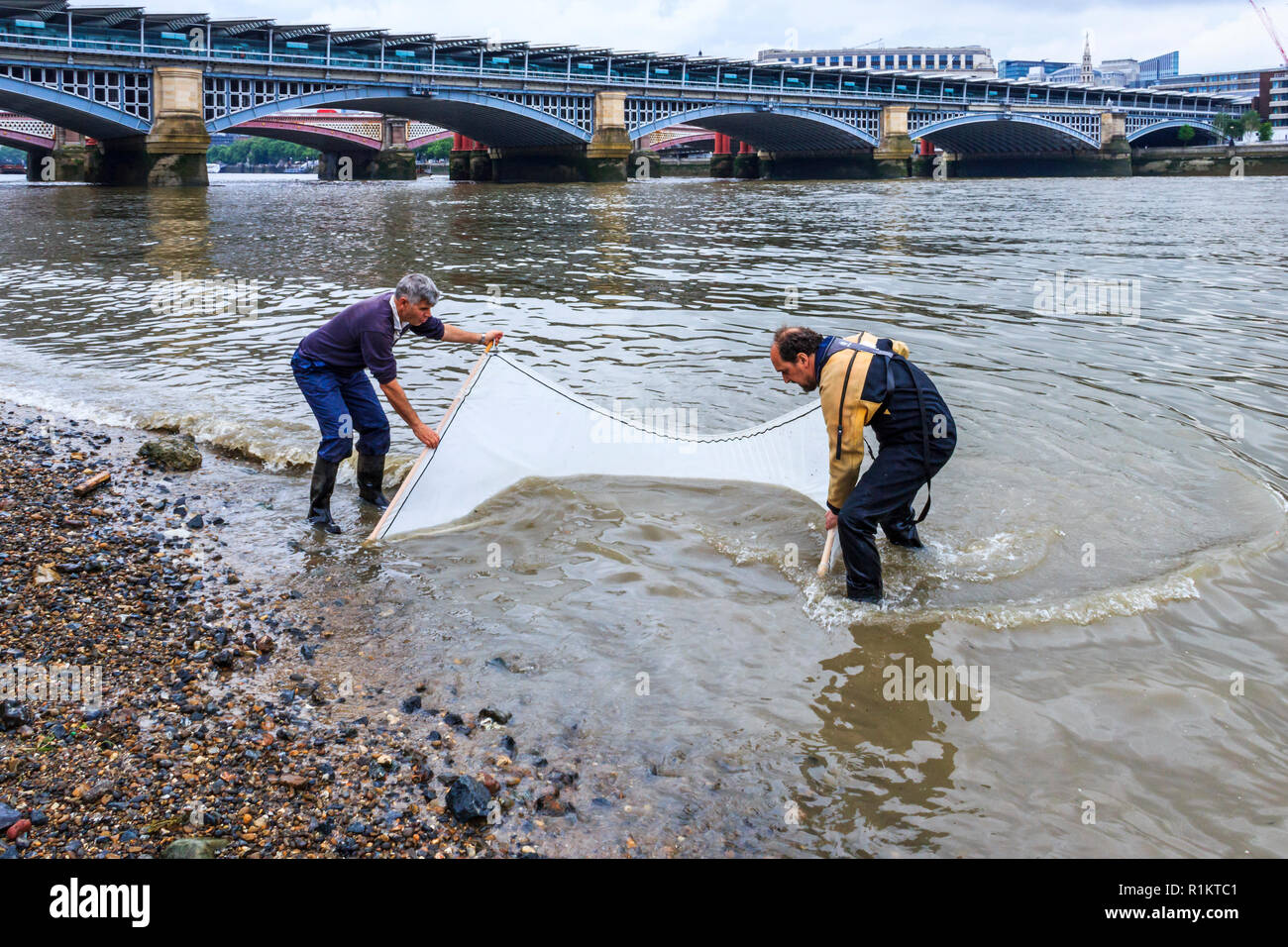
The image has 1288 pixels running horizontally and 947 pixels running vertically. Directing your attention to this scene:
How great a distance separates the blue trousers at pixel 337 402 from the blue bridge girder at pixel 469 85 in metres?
49.3

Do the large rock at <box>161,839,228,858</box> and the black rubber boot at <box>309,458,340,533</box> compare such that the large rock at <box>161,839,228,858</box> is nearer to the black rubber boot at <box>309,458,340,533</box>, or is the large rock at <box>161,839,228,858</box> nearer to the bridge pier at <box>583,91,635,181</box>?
the black rubber boot at <box>309,458,340,533</box>

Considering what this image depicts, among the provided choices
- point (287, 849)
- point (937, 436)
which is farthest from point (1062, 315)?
point (287, 849)

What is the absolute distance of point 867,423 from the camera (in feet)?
18.7

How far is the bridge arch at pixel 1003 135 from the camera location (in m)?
85.9

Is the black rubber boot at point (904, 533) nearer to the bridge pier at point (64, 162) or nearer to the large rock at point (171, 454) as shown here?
the large rock at point (171, 454)

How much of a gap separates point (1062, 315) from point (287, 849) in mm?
14242

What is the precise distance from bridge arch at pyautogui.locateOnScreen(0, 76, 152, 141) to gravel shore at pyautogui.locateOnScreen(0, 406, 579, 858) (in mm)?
50327

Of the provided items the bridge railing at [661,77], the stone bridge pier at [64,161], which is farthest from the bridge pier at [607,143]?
the stone bridge pier at [64,161]

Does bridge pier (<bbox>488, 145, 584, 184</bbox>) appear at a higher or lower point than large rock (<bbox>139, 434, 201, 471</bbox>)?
higher

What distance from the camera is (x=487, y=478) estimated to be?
7.71 metres

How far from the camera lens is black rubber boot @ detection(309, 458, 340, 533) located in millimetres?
7207

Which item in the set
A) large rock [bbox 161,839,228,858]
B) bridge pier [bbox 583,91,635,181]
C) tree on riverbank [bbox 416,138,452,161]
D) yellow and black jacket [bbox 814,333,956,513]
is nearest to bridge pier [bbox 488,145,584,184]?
bridge pier [bbox 583,91,635,181]

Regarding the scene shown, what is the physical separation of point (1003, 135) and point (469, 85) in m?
53.7
